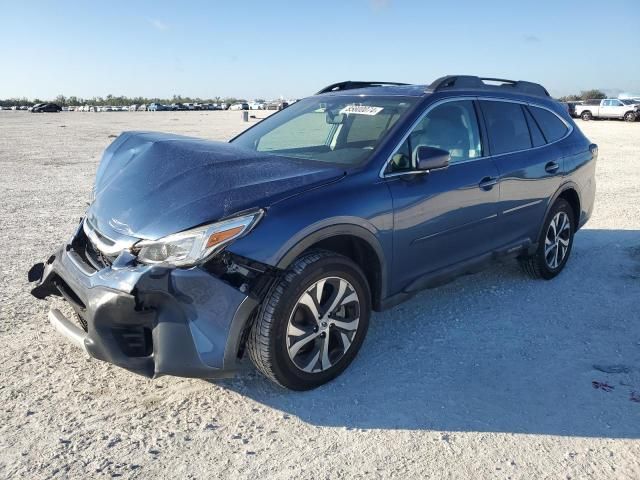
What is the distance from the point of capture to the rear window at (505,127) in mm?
4473

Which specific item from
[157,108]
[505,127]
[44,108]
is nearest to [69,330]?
[505,127]

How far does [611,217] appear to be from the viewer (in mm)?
7781

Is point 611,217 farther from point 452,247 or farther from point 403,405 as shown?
point 403,405

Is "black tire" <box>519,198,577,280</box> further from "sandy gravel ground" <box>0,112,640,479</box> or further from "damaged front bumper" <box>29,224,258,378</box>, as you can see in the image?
"damaged front bumper" <box>29,224,258,378</box>

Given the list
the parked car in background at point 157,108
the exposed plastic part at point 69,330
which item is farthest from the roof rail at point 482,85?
the parked car in background at point 157,108

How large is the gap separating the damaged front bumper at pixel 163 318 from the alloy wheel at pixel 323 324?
0.34 meters

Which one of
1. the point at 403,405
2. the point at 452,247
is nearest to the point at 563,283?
the point at 452,247

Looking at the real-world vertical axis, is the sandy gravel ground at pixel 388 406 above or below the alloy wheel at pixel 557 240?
below

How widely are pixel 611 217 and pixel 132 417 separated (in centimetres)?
715

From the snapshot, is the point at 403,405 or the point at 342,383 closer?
the point at 403,405

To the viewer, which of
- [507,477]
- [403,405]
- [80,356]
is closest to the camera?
[507,477]

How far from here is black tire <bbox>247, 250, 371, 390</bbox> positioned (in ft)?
9.71

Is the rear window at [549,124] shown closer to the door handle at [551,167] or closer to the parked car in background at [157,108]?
the door handle at [551,167]

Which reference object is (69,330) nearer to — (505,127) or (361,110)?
(361,110)
